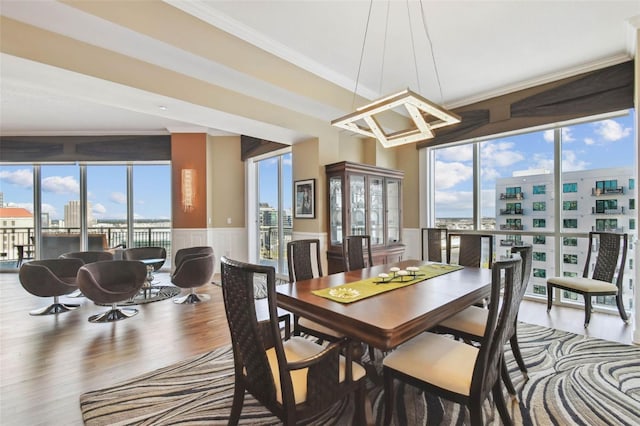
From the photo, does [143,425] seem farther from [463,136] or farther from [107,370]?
[463,136]

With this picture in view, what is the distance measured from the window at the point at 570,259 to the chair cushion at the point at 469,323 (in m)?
2.58

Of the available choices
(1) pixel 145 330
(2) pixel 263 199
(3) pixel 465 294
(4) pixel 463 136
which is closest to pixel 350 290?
(3) pixel 465 294

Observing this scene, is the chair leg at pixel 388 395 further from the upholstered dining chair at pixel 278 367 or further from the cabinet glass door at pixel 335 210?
the cabinet glass door at pixel 335 210

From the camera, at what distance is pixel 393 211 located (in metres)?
4.95

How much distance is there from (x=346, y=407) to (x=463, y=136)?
424 centimetres

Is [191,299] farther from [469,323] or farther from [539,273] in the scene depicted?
[539,273]

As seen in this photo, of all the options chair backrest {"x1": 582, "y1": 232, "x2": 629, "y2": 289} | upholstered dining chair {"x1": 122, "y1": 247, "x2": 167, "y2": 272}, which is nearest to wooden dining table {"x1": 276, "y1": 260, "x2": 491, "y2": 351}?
chair backrest {"x1": 582, "y1": 232, "x2": 629, "y2": 289}

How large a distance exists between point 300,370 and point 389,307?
22.9 inches

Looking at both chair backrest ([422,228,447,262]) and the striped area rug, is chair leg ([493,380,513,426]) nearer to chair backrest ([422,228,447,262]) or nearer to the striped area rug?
the striped area rug

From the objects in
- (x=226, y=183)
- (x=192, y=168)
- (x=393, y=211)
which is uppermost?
(x=192, y=168)

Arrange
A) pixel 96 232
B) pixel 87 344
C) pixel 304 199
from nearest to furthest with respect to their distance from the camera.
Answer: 1. pixel 87 344
2. pixel 304 199
3. pixel 96 232

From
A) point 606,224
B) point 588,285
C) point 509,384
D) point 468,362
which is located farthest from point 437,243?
point 606,224

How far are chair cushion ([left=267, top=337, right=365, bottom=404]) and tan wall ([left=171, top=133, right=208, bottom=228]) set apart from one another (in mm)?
4709

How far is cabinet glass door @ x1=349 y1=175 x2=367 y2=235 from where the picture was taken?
4.30 metres
